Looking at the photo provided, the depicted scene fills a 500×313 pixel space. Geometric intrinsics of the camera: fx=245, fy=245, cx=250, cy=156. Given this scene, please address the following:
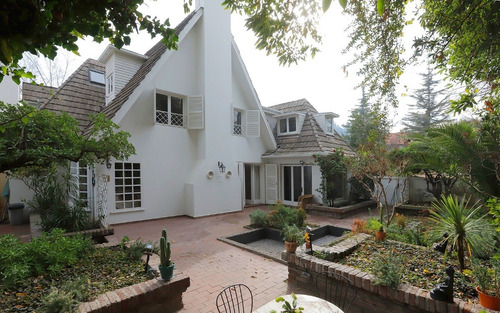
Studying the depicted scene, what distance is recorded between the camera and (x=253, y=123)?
13164mm

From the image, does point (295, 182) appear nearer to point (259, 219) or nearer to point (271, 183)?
point (271, 183)

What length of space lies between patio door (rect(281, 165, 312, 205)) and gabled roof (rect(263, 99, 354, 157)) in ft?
3.18

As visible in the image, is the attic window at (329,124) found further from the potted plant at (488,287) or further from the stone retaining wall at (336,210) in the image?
the potted plant at (488,287)

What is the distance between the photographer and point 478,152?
5.86m

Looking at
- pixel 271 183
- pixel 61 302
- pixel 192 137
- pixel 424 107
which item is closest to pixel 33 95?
pixel 192 137

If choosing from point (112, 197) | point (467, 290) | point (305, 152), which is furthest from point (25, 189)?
point (467, 290)

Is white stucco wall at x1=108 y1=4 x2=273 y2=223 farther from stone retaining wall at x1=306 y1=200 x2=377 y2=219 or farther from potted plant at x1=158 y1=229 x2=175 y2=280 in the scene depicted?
potted plant at x1=158 y1=229 x2=175 y2=280

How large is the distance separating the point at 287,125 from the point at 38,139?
12.3 m

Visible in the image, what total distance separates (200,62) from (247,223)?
753 centimetres

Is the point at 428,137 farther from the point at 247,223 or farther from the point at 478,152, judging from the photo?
the point at 247,223

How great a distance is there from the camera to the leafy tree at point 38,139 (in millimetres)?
3775

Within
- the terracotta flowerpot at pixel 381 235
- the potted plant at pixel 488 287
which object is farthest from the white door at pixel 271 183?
the potted plant at pixel 488 287

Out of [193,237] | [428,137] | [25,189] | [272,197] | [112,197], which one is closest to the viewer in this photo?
[193,237]

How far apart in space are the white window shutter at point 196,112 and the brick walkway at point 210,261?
13.7 feet
